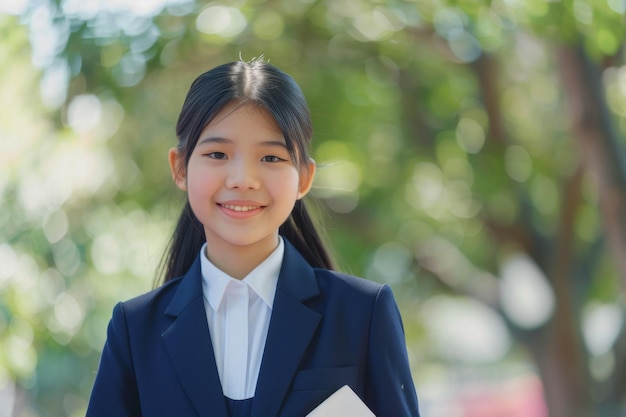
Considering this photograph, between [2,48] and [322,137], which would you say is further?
[322,137]

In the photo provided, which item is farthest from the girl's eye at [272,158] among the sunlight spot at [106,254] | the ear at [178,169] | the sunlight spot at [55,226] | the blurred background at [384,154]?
the sunlight spot at [106,254]

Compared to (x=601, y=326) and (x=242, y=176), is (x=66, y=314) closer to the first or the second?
(x=601, y=326)

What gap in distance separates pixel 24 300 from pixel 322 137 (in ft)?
6.94

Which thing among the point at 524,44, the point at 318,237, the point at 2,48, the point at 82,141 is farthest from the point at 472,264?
the point at 318,237

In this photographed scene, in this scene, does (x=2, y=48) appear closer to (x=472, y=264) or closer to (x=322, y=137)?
(x=322, y=137)

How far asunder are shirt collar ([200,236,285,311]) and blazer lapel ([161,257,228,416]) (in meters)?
0.03

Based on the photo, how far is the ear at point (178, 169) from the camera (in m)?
2.29

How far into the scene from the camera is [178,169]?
2.30m

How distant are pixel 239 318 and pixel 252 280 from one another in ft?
0.28

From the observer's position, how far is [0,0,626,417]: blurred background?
19.2ft

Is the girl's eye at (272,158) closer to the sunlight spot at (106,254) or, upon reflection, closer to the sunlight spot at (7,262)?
the sunlight spot at (7,262)

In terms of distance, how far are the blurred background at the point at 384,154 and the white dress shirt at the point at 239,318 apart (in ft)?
10.2

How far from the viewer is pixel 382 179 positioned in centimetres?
772

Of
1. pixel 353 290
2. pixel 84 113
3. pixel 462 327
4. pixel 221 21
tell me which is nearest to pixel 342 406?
pixel 353 290
